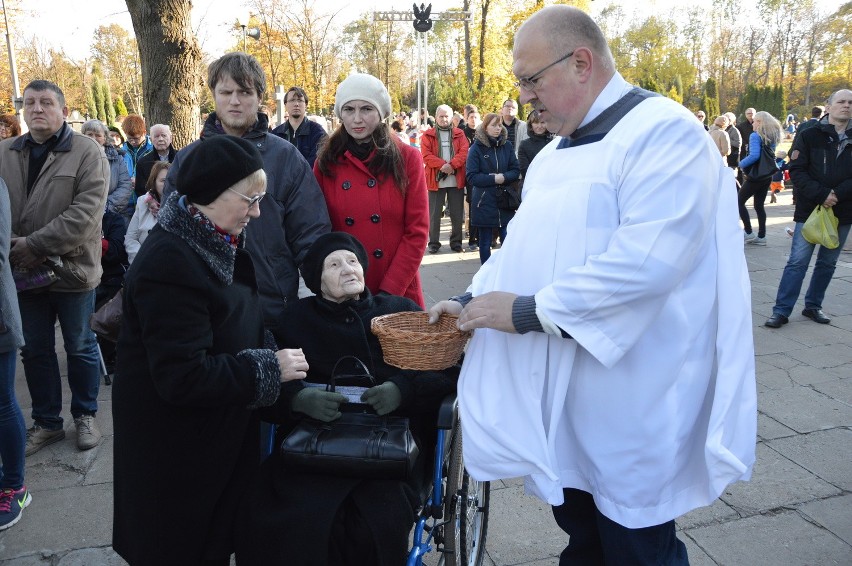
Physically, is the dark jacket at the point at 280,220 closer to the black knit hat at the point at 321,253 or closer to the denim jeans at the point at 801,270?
the black knit hat at the point at 321,253

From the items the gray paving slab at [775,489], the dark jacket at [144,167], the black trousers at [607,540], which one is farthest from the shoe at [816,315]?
the dark jacket at [144,167]

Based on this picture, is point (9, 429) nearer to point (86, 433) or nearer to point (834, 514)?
point (86, 433)

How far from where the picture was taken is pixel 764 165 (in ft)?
30.6

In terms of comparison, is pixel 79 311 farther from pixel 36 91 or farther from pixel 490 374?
pixel 490 374

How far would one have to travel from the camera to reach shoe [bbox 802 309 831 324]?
19.9 feet

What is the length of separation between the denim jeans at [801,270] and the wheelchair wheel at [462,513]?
14.2 ft

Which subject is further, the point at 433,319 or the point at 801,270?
the point at 801,270

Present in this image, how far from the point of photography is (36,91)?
3.78 metres

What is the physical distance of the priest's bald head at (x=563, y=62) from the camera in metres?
1.79

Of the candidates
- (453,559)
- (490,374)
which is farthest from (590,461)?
(453,559)

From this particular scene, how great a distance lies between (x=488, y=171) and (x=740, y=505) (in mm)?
5482

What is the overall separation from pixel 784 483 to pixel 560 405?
224 centimetres

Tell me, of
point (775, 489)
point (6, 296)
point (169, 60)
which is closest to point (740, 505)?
point (775, 489)

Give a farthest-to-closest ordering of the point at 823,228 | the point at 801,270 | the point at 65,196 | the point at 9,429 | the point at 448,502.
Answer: the point at 801,270 < the point at 823,228 < the point at 65,196 < the point at 9,429 < the point at 448,502
